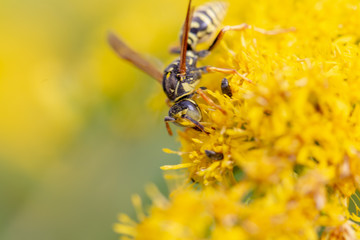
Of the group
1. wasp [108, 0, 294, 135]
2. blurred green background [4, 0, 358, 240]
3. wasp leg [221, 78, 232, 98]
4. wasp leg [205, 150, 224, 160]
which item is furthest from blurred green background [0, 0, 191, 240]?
wasp leg [205, 150, 224, 160]

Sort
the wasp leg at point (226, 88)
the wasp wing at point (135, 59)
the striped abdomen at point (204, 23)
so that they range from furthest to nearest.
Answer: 1. the striped abdomen at point (204, 23)
2. the wasp wing at point (135, 59)
3. the wasp leg at point (226, 88)

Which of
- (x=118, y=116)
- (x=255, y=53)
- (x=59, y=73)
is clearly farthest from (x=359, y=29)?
(x=59, y=73)

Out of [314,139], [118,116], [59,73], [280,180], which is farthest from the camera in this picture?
[59,73]

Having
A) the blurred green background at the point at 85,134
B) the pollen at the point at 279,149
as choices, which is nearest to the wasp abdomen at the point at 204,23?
the blurred green background at the point at 85,134

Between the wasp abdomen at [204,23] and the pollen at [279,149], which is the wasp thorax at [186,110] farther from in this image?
→ the wasp abdomen at [204,23]

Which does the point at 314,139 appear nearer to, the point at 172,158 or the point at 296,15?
the point at 296,15

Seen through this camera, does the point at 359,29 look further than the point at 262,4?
No

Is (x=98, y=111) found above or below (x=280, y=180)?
below

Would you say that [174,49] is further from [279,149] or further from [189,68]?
[279,149]
